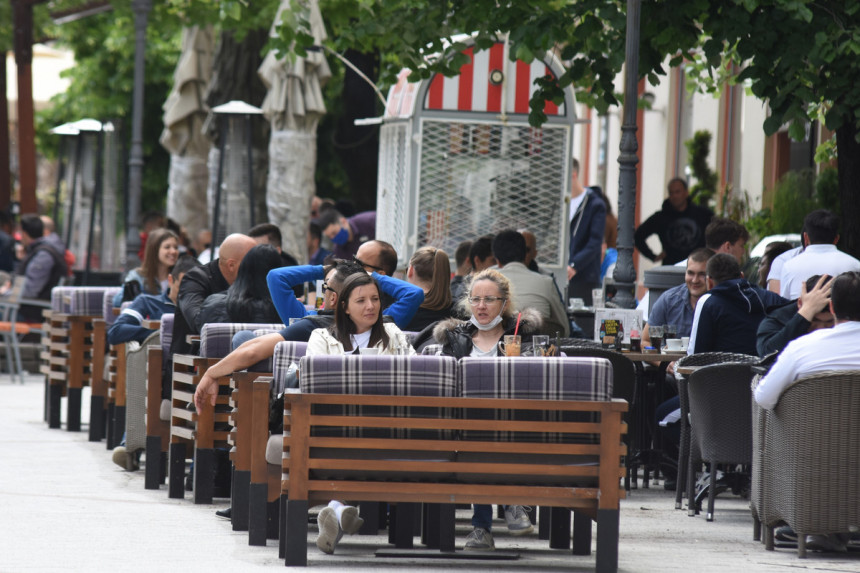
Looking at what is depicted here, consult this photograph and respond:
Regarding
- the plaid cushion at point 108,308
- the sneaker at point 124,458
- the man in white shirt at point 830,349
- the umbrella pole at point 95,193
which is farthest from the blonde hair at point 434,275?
the umbrella pole at point 95,193

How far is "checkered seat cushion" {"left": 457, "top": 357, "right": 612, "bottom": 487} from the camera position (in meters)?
7.34

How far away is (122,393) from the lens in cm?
1274

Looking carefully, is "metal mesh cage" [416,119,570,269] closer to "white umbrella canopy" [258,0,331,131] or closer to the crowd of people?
the crowd of people

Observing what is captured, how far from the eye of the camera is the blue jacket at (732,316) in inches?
414

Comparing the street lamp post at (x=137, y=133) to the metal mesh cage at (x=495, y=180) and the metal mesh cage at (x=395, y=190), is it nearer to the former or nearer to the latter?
the metal mesh cage at (x=395, y=190)

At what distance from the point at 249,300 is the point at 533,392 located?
3.51m

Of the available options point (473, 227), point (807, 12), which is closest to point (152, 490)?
point (807, 12)

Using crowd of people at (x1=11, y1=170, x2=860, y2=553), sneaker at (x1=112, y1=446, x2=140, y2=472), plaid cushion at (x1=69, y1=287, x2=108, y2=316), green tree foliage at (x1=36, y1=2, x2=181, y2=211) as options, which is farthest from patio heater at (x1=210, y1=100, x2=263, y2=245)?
green tree foliage at (x1=36, y1=2, x2=181, y2=211)

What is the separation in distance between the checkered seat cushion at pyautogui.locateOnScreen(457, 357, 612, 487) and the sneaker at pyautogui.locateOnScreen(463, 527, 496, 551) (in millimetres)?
848

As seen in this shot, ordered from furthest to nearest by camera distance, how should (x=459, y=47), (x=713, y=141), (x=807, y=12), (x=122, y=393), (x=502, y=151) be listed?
(x=713, y=141) → (x=502, y=151) → (x=459, y=47) → (x=122, y=393) → (x=807, y=12)

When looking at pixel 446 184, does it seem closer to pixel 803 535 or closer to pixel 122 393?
pixel 122 393

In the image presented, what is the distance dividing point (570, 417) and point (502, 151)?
9499 mm

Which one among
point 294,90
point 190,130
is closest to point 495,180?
point 294,90

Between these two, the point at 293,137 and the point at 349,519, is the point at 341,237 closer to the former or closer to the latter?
the point at 293,137
